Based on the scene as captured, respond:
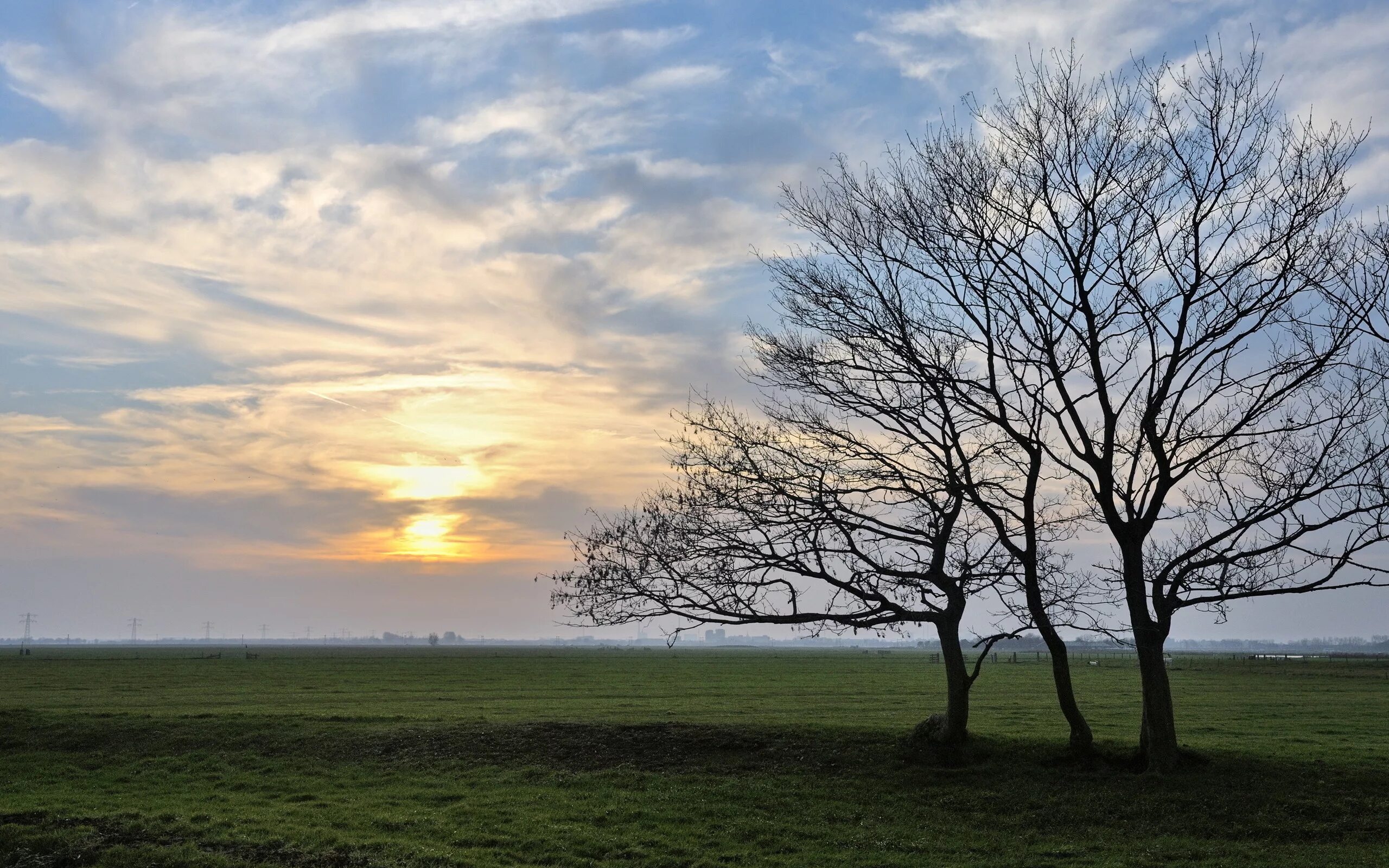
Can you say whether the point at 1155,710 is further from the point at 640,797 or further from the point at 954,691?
the point at 640,797

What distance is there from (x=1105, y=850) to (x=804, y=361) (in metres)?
10.7

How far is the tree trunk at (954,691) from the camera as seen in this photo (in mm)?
20281

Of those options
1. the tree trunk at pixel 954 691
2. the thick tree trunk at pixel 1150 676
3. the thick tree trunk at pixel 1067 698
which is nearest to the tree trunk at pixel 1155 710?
the thick tree trunk at pixel 1150 676

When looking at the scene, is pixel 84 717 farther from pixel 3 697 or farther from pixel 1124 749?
pixel 3 697

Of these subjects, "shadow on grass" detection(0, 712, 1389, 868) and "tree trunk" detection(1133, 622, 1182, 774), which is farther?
"tree trunk" detection(1133, 622, 1182, 774)

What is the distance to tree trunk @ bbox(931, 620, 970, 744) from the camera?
20.3 meters

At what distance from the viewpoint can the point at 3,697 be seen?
173ft

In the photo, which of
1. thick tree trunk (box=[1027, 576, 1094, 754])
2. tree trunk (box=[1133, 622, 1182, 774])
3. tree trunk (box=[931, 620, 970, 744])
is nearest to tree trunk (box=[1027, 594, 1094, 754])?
thick tree trunk (box=[1027, 576, 1094, 754])

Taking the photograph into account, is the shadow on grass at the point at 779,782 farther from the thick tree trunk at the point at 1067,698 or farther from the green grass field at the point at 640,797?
the thick tree trunk at the point at 1067,698

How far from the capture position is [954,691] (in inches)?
803

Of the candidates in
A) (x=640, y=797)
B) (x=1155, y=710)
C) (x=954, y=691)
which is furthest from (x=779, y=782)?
(x=1155, y=710)

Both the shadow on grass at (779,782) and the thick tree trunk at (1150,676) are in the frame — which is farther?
the thick tree trunk at (1150,676)

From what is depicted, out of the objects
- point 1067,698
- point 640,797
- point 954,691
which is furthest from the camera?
point 954,691

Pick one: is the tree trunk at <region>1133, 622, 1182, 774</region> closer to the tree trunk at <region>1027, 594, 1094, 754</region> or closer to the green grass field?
the green grass field
